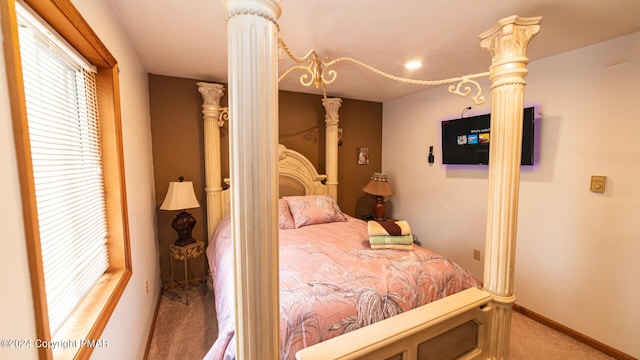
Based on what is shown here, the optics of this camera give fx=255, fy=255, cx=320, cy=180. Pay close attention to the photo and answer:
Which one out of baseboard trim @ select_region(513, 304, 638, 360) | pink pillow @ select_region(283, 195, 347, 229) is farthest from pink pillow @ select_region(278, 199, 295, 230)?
baseboard trim @ select_region(513, 304, 638, 360)

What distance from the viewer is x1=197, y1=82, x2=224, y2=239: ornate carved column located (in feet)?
9.04

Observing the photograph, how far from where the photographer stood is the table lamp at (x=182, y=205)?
8.02 ft

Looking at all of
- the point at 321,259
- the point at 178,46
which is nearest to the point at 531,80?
the point at 321,259

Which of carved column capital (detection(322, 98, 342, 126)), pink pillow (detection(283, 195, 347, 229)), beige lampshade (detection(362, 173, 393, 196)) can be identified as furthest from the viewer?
beige lampshade (detection(362, 173, 393, 196))

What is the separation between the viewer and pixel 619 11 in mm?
1549

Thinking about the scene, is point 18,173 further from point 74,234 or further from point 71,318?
point 71,318

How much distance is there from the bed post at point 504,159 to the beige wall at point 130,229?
187cm

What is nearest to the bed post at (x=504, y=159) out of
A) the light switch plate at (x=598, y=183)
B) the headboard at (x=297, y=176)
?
the light switch plate at (x=598, y=183)

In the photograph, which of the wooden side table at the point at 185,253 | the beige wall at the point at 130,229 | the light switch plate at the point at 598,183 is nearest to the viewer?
the beige wall at the point at 130,229

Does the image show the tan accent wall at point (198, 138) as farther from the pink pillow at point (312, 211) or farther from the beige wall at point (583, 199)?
the beige wall at point (583, 199)

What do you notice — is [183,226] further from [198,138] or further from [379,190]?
[379,190]

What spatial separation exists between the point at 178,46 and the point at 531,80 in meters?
3.09

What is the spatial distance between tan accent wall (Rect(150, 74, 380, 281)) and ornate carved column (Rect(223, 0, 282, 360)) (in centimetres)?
241

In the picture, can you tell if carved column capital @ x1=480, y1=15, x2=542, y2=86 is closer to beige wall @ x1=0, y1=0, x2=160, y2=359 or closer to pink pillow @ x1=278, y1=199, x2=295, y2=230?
beige wall @ x1=0, y1=0, x2=160, y2=359
